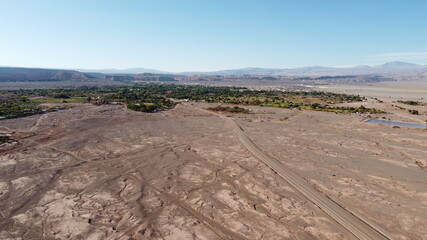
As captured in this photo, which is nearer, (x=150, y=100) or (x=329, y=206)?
(x=329, y=206)

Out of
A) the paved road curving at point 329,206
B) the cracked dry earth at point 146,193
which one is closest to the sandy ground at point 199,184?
the cracked dry earth at point 146,193

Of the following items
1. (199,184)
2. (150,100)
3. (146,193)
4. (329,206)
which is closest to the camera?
(329,206)

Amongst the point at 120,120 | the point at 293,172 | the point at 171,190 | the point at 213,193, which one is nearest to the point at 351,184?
the point at 293,172

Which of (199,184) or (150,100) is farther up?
(150,100)

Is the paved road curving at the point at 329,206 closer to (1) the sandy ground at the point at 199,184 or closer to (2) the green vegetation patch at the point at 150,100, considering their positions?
(1) the sandy ground at the point at 199,184

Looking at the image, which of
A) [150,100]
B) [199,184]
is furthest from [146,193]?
[150,100]

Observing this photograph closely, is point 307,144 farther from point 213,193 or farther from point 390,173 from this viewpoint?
point 213,193

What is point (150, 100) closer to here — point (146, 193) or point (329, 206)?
point (146, 193)

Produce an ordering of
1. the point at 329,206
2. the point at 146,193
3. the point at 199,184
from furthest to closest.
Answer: the point at 199,184, the point at 146,193, the point at 329,206
